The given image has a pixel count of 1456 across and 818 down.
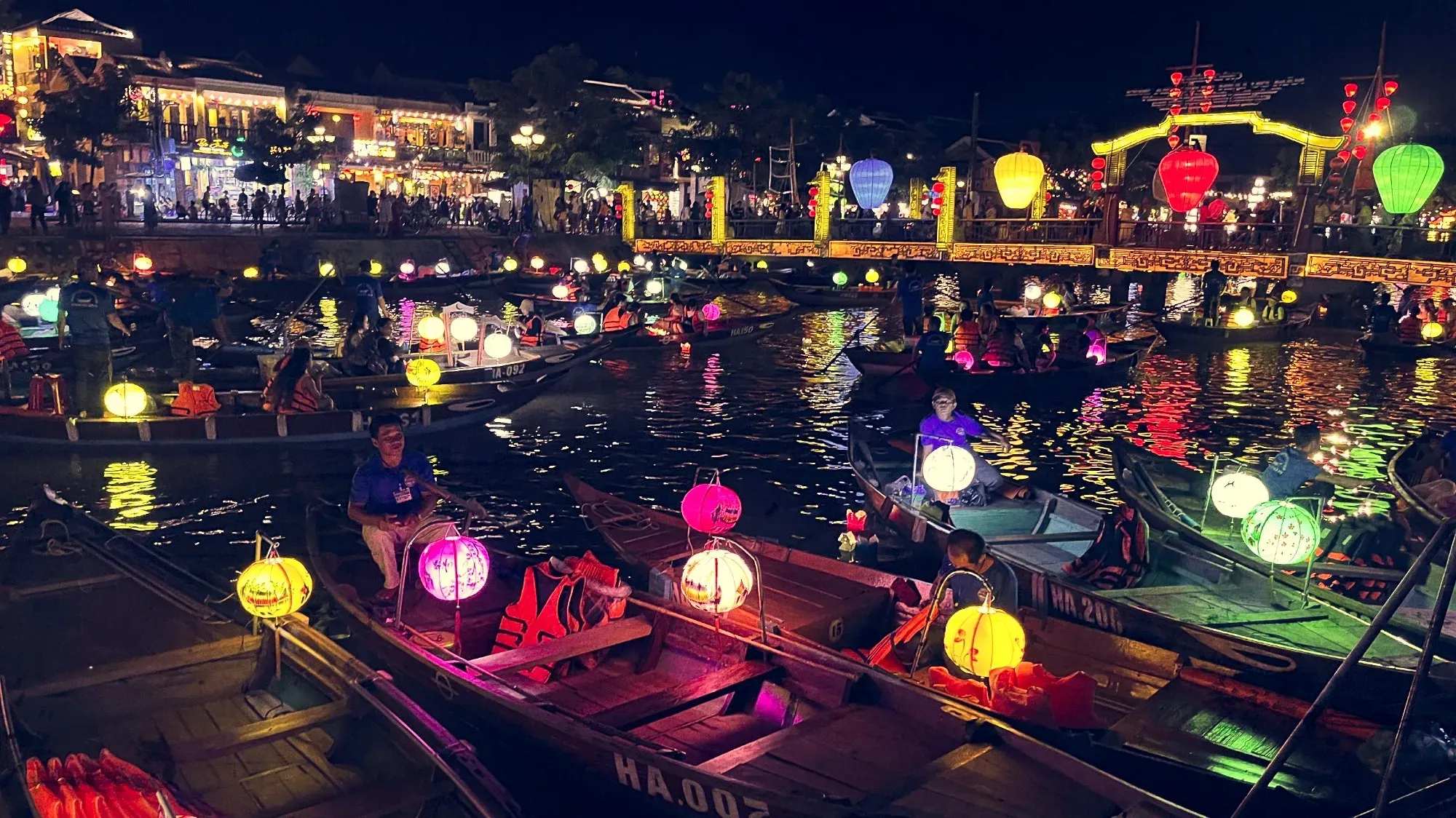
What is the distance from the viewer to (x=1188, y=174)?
27.0 metres

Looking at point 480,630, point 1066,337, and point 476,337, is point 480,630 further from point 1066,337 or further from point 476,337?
point 1066,337

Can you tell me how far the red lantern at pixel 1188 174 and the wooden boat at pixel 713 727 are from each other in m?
23.0

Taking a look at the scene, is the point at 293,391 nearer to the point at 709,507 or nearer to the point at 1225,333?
the point at 709,507

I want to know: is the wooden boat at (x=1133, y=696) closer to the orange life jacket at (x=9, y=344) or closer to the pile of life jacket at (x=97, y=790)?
the pile of life jacket at (x=97, y=790)

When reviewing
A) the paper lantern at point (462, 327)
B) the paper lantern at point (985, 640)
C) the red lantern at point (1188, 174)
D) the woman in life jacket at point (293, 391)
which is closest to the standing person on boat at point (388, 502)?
the paper lantern at point (985, 640)

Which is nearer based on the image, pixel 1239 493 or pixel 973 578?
pixel 973 578

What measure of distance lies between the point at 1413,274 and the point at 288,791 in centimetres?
3082

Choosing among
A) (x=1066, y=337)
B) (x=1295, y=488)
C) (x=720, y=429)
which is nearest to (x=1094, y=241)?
(x=1066, y=337)

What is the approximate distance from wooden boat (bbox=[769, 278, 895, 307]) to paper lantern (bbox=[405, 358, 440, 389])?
88.6 feet

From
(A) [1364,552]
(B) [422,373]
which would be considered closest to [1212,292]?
(A) [1364,552]

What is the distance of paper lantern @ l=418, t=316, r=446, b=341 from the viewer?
912 inches

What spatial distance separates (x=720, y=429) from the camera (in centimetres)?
2312

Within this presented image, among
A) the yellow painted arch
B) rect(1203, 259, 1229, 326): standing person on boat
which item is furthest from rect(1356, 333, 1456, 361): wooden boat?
the yellow painted arch

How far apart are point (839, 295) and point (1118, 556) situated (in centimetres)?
3566
